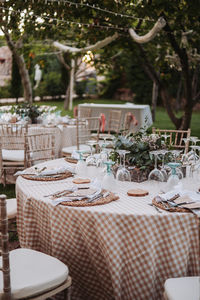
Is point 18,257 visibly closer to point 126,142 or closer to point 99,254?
point 99,254

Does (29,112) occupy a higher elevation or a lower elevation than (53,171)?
higher

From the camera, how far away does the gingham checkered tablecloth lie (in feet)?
7.91

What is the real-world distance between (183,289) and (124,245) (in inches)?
18.1

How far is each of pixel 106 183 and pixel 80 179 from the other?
369mm

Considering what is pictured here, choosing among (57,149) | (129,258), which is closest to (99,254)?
(129,258)

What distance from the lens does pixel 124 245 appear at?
246 centimetres

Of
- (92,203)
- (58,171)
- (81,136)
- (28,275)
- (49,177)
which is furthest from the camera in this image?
(81,136)

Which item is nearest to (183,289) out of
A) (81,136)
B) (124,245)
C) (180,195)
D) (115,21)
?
(124,245)

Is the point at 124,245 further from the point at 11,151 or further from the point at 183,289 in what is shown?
the point at 11,151

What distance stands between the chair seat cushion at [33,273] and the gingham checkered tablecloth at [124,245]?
0.22 meters

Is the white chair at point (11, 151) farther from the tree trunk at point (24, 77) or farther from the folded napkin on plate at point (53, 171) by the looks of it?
the tree trunk at point (24, 77)

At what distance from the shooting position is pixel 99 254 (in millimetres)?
2562

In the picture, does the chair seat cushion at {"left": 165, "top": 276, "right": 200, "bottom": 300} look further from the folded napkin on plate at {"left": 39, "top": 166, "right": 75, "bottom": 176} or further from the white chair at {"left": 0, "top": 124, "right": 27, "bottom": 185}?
the white chair at {"left": 0, "top": 124, "right": 27, "bottom": 185}

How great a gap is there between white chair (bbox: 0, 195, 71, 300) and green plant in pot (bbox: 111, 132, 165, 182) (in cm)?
106
